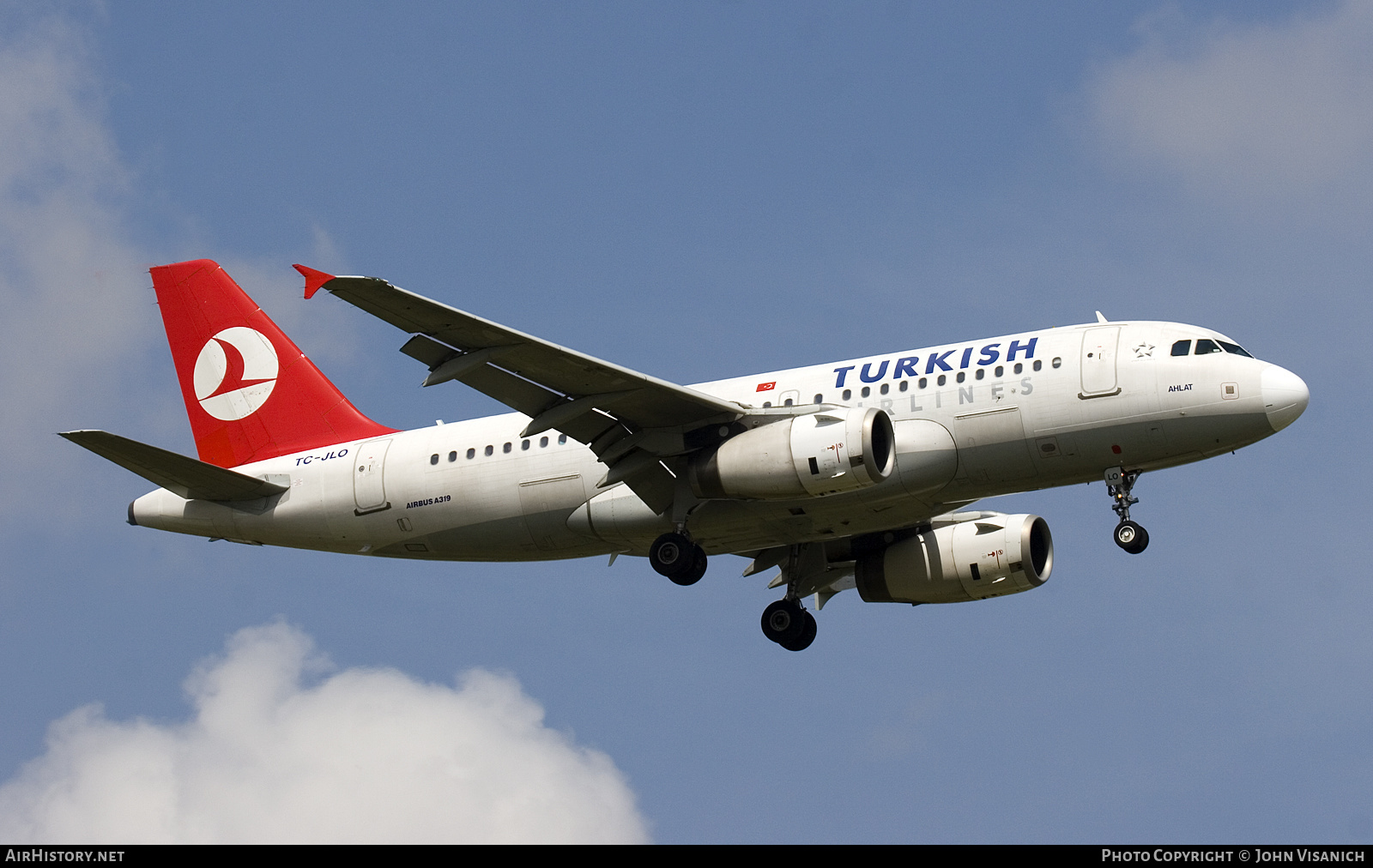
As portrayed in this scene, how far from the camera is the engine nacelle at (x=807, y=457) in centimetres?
3269

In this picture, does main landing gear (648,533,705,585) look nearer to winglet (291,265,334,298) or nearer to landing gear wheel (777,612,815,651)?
landing gear wheel (777,612,815,651)

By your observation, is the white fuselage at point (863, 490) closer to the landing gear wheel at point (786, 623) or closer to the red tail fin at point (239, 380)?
the red tail fin at point (239, 380)

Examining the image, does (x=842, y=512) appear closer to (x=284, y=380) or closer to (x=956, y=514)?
(x=956, y=514)

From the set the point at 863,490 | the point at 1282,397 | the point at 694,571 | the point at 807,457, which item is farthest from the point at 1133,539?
the point at 694,571

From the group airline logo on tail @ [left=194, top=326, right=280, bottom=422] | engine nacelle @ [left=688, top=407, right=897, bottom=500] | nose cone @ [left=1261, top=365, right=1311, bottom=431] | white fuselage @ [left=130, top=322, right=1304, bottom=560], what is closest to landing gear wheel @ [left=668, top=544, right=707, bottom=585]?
white fuselage @ [left=130, top=322, right=1304, bottom=560]

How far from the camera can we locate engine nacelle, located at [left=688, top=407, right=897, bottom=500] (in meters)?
32.7

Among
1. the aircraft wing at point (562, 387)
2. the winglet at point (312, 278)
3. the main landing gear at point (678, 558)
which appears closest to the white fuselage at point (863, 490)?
the main landing gear at point (678, 558)

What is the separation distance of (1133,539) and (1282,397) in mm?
3867

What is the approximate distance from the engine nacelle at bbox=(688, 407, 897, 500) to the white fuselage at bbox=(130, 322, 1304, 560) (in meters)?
0.93

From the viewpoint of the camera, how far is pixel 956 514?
39719 mm

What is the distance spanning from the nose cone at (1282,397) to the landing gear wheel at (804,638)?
11712 mm

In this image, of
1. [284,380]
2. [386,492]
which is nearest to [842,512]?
[386,492]

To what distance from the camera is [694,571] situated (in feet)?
116
